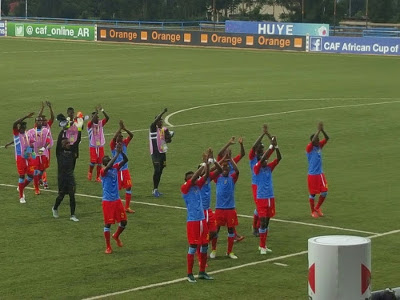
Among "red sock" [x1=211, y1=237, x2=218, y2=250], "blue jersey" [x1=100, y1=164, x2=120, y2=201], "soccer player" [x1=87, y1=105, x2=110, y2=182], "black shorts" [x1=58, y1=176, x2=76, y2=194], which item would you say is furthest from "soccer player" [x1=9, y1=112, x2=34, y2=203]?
"red sock" [x1=211, y1=237, x2=218, y2=250]

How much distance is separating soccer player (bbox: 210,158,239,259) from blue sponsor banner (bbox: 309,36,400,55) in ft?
170

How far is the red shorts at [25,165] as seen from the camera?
2464 cm

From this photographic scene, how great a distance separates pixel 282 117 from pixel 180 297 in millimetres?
25278

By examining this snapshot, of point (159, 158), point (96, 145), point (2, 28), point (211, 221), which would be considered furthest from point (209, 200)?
point (2, 28)

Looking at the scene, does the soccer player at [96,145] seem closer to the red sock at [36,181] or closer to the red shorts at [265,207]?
the red sock at [36,181]

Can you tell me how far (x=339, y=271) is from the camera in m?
7.43

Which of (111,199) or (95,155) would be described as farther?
(95,155)

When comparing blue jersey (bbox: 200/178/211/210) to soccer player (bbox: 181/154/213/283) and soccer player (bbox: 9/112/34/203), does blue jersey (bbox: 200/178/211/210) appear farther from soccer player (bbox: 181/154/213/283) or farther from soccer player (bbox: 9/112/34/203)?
soccer player (bbox: 9/112/34/203)

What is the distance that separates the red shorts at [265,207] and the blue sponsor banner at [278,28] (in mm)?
60315

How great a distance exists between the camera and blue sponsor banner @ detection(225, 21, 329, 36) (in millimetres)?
79562

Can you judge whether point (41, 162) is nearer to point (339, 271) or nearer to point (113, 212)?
point (113, 212)

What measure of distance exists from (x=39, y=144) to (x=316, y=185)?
7.21m

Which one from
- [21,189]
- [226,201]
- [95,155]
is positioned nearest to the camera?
[226,201]

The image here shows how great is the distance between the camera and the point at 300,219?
22.6 metres
